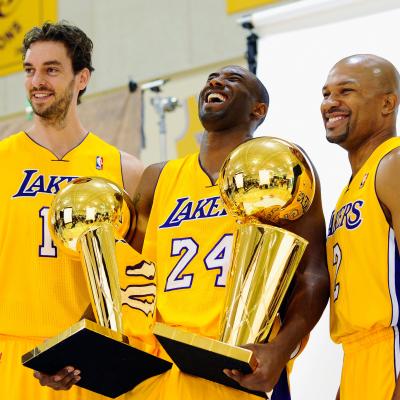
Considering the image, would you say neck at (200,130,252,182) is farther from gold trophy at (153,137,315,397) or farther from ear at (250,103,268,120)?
gold trophy at (153,137,315,397)

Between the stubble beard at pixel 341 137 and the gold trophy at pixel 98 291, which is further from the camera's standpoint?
the stubble beard at pixel 341 137

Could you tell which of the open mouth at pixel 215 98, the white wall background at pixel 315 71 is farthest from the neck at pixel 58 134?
the white wall background at pixel 315 71

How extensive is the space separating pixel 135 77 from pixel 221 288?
5718 millimetres

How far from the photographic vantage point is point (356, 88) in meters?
3.01

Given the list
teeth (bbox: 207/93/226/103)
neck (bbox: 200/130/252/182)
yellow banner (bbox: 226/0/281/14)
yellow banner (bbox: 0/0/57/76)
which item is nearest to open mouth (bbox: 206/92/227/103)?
teeth (bbox: 207/93/226/103)

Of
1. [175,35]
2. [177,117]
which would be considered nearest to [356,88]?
[177,117]

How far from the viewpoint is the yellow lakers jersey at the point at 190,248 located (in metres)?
2.78

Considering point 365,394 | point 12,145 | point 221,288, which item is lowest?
point 365,394

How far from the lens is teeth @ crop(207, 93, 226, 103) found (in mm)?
3102

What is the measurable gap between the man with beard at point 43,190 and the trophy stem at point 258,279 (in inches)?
35.2

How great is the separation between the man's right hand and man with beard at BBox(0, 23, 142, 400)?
0.39m

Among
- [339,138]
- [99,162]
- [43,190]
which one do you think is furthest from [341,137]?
[43,190]

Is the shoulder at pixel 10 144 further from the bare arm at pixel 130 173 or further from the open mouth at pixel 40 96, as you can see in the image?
the bare arm at pixel 130 173

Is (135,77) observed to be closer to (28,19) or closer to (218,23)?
(218,23)
